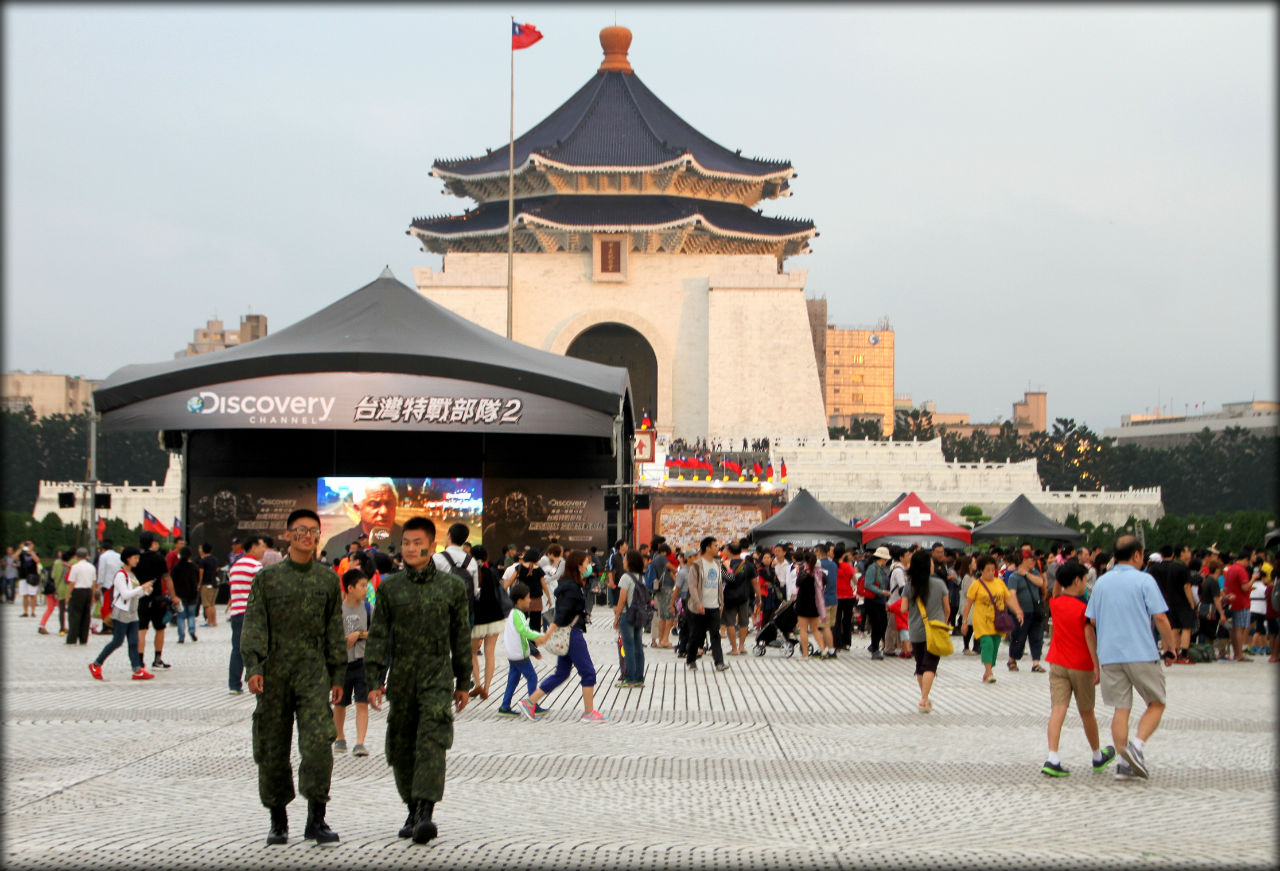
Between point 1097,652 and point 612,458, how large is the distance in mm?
20383

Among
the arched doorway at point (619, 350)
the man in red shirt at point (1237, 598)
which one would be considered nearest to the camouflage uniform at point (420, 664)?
the man in red shirt at point (1237, 598)

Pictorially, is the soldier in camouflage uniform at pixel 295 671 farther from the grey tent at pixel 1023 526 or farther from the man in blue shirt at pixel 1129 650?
the grey tent at pixel 1023 526

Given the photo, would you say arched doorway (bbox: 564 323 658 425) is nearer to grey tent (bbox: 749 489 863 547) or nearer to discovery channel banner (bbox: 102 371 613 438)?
discovery channel banner (bbox: 102 371 613 438)

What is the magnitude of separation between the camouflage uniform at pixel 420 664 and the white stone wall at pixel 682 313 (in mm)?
43784

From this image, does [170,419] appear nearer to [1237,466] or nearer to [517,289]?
[517,289]

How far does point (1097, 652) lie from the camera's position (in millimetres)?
9000

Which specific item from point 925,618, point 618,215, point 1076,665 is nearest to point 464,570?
point 925,618

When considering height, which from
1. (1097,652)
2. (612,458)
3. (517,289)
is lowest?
(1097,652)

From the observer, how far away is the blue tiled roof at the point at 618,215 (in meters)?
49.8

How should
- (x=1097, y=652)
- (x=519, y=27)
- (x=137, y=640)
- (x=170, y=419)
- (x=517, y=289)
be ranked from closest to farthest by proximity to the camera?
(x=1097, y=652), (x=137, y=640), (x=170, y=419), (x=519, y=27), (x=517, y=289)

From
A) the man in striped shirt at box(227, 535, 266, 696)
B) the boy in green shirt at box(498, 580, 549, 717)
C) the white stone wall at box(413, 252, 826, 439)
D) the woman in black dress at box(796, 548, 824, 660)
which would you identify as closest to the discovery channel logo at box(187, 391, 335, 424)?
the woman in black dress at box(796, 548, 824, 660)

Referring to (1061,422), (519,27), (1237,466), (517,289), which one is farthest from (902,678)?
(1061,422)

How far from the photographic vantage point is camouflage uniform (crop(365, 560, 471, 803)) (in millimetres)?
6637

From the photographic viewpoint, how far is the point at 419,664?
6797 millimetres
